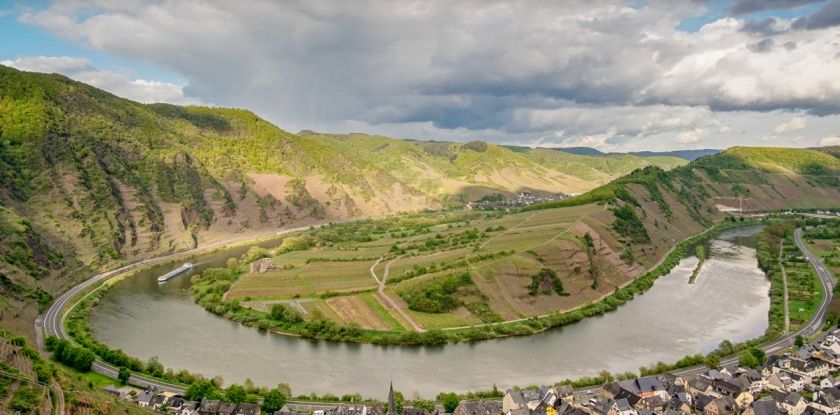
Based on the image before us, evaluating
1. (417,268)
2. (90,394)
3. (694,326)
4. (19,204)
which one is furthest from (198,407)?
(19,204)

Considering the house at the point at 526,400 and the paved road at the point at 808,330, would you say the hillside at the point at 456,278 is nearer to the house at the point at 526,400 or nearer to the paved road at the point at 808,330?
the paved road at the point at 808,330

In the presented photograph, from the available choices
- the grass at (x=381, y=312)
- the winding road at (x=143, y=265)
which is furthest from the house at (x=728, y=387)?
the grass at (x=381, y=312)

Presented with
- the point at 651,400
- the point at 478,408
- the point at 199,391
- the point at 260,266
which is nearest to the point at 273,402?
the point at 199,391

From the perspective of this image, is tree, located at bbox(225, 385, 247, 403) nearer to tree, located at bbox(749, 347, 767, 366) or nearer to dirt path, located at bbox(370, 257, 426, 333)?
dirt path, located at bbox(370, 257, 426, 333)

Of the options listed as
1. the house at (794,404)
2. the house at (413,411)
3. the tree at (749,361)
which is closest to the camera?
the house at (794,404)

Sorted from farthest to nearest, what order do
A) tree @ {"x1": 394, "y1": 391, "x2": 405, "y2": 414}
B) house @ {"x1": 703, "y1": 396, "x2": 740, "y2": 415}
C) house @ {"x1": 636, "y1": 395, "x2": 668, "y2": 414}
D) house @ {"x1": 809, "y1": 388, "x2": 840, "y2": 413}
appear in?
1. tree @ {"x1": 394, "y1": 391, "x2": 405, "y2": 414}
2. house @ {"x1": 703, "y1": 396, "x2": 740, "y2": 415}
3. house @ {"x1": 636, "y1": 395, "x2": 668, "y2": 414}
4. house @ {"x1": 809, "y1": 388, "x2": 840, "y2": 413}

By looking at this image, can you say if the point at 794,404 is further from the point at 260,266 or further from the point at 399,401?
the point at 260,266

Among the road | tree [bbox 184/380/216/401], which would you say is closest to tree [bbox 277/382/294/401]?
tree [bbox 184/380/216/401]
